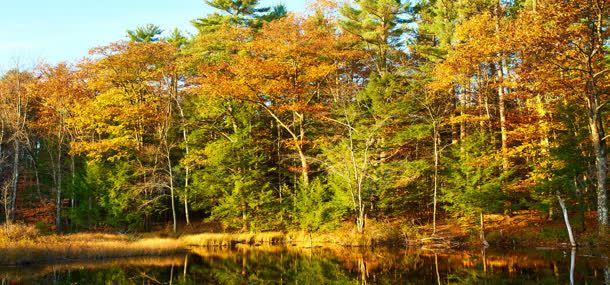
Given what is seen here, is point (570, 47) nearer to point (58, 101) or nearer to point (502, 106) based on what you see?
point (502, 106)

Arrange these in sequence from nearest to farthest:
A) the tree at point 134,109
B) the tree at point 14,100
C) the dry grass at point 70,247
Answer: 1. the dry grass at point 70,247
2. the tree at point 14,100
3. the tree at point 134,109

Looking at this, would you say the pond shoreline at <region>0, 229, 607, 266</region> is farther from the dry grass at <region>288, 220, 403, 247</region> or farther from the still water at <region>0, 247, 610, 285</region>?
the still water at <region>0, 247, 610, 285</region>

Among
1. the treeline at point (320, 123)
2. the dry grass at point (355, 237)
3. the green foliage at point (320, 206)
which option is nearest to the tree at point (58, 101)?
the treeline at point (320, 123)

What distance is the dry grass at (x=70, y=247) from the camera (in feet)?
70.0

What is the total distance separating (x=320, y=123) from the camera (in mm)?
35531

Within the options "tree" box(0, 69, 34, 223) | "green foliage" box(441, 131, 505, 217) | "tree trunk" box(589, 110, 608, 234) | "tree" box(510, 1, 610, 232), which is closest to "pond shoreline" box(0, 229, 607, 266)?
"tree trunk" box(589, 110, 608, 234)

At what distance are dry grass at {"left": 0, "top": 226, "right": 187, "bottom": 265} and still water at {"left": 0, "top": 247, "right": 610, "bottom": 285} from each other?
1.14m

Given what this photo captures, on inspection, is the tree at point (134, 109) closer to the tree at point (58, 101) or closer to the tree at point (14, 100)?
the tree at point (58, 101)

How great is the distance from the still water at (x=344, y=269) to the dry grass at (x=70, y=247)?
3.74 ft

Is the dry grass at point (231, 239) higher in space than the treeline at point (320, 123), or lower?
lower

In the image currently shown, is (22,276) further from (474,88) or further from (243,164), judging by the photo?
(474,88)

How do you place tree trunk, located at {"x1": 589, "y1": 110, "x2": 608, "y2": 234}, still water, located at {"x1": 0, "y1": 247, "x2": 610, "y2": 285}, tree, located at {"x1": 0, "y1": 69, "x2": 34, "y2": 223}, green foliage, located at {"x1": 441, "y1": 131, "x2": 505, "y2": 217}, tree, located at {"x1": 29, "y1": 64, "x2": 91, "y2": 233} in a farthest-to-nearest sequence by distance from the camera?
tree, located at {"x1": 0, "y1": 69, "x2": 34, "y2": 223}, tree, located at {"x1": 29, "y1": 64, "x2": 91, "y2": 233}, green foliage, located at {"x1": 441, "y1": 131, "x2": 505, "y2": 217}, tree trunk, located at {"x1": 589, "y1": 110, "x2": 608, "y2": 234}, still water, located at {"x1": 0, "y1": 247, "x2": 610, "y2": 285}

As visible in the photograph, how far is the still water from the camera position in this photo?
15625mm

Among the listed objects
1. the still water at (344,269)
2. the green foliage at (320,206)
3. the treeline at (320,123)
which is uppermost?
the treeline at (320,123)
